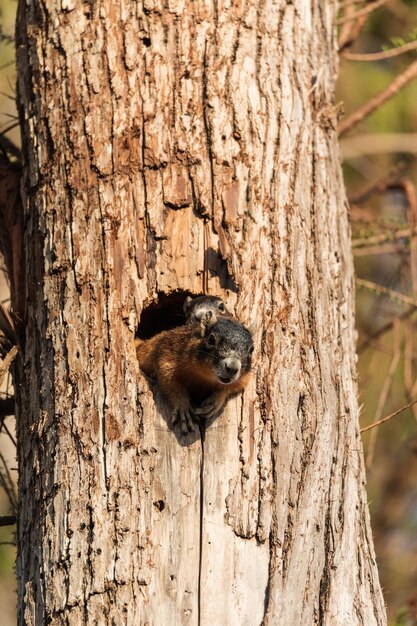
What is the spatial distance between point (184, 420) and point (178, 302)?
2.81 feet

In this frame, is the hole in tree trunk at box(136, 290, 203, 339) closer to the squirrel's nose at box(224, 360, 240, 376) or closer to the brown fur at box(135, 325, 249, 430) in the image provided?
the brown fur at box(135, 325, 249, 430)

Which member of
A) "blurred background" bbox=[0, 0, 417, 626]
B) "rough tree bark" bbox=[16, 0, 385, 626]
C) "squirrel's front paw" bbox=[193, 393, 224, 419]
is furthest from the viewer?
"blurred background" bbox=[0, 0, 417, 626]

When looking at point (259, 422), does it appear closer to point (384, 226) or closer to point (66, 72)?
point (66, 72)

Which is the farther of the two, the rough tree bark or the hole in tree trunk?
the hole in tree trunk

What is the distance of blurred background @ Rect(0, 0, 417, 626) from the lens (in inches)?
243

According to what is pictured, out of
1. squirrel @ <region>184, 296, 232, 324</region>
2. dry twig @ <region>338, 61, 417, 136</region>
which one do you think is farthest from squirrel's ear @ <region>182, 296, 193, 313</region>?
dry twig @ <region>338, 61, 417, 136</region>

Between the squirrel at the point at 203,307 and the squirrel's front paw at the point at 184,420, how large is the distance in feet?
1.68

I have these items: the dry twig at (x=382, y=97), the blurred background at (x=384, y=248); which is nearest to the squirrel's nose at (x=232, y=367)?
the blurred background at (x=384, y=248)

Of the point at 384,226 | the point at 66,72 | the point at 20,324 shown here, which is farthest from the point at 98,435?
the point at 384,226

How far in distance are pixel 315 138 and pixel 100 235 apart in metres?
1.27

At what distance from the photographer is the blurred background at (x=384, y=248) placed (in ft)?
20.3

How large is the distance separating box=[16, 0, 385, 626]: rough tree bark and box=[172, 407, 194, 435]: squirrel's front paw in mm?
54

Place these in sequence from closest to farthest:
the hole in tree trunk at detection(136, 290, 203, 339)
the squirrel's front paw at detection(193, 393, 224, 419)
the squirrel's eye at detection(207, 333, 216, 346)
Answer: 1. the squirrel's front paw at detection(193, 393, 224, 419)
2. the squirrel's eye at detection(207, 333, 216, 346)
3. the hole in tree trunk at detection(136, 290, 203, 339)

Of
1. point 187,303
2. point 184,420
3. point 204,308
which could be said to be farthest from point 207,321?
point 184,420
